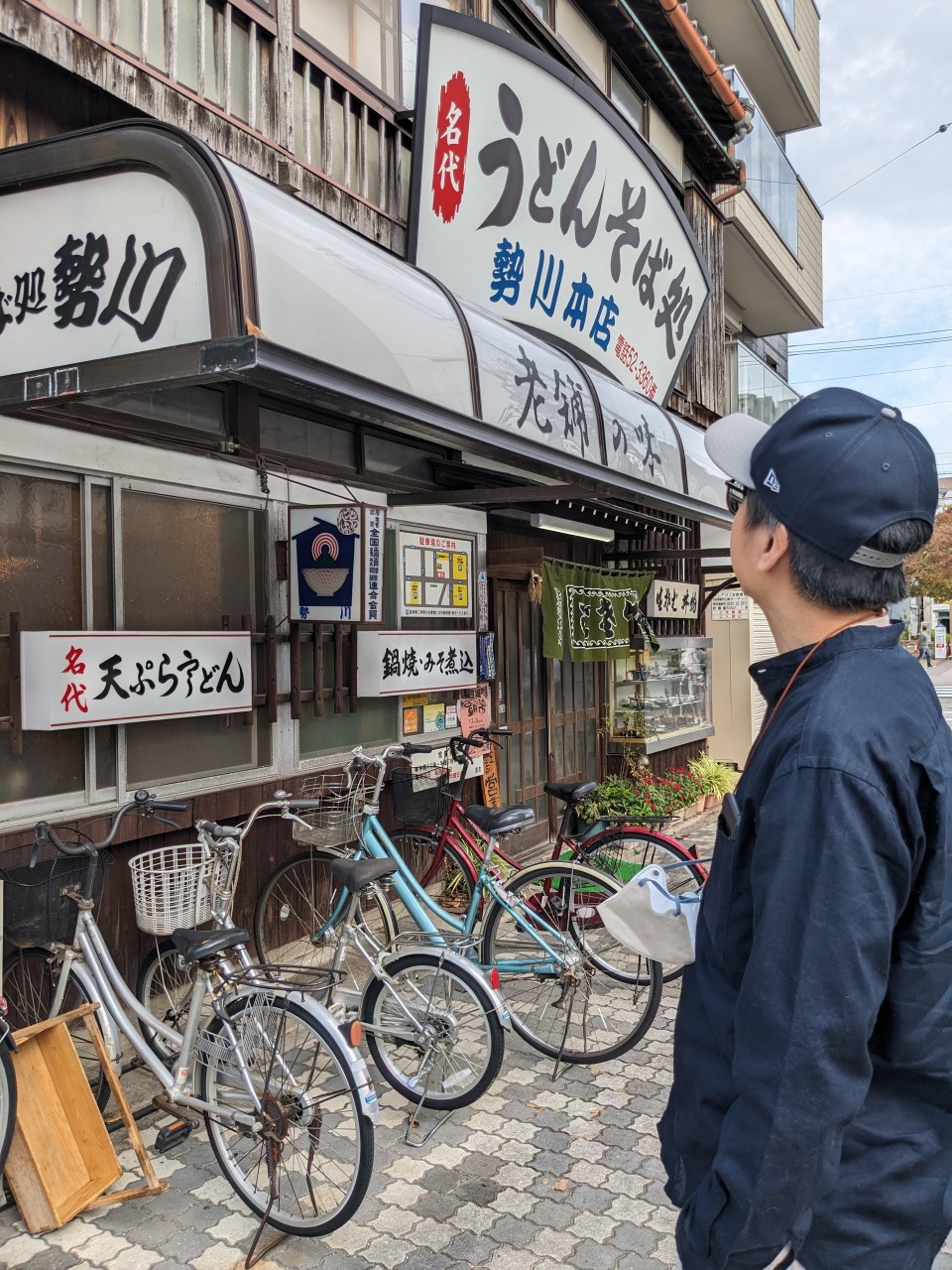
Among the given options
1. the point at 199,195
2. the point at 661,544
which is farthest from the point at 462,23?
the point at 661,544

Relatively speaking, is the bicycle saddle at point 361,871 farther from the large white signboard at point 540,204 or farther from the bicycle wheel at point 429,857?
the large white signboard at point 540,204

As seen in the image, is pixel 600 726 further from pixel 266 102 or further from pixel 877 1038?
pixel 877 1038

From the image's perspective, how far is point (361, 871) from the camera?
4645 mm

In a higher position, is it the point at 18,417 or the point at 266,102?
the point at 266,102

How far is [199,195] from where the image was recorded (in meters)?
3.65

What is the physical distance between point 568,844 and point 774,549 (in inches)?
198

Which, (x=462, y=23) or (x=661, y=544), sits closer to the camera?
(x=462, y=23)

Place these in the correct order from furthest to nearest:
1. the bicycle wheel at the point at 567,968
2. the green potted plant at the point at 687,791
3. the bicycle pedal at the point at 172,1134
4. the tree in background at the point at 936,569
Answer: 1. the tree in background at the point at 936,569
2. the green potted plant at the point at 687,791
3. the bicycle wheel at the point at 567,968
4. the bicycle pedal at the point at 172,1134

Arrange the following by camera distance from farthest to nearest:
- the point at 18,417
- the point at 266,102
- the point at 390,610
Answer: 1. the point at 390,610
2. the point at 266,102
3. the point at 18,417

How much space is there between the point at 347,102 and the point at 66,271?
12.7 feet

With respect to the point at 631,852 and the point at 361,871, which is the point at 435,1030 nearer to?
the point at 361,871

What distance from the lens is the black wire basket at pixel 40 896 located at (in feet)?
13.4

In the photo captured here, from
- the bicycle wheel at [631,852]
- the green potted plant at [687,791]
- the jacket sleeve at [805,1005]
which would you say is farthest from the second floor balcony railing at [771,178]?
the jacket sleeve at [805,1005]

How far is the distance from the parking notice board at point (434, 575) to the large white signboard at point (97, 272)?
4.19 meters
